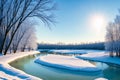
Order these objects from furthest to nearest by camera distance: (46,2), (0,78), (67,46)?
(67,46) < (46,2) < (0,78)

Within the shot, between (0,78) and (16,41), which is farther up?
(16,41)

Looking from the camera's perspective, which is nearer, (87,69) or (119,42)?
(87,69)

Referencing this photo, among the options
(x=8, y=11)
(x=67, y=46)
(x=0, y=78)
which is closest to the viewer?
(x=0, y=78)

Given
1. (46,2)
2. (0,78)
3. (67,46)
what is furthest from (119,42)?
(67,46)

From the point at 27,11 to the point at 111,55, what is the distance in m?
20.1

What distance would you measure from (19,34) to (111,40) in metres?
23.5

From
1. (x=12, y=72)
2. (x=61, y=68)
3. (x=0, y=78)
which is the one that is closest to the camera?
(x=0, y=78)

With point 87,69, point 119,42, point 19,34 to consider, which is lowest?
point 87,69

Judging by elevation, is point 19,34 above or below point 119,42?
above

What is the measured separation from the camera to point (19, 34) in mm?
46344

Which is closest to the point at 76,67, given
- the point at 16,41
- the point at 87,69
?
the point at 87,69

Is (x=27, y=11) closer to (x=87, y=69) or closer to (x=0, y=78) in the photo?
(x=87, y=69)

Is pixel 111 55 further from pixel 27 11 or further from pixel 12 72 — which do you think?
pixel 12 72

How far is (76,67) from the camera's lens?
18.4 meters
